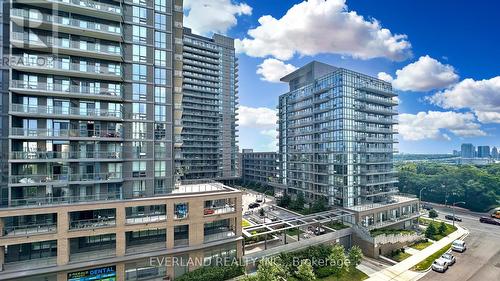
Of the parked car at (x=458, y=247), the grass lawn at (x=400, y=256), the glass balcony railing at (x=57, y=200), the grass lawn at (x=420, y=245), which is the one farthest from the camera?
the grass lawn at (x=420, y=245)

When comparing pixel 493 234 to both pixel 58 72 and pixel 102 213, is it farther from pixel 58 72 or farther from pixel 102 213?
pixel 58 72

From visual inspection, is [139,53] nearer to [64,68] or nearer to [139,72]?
[139,72]

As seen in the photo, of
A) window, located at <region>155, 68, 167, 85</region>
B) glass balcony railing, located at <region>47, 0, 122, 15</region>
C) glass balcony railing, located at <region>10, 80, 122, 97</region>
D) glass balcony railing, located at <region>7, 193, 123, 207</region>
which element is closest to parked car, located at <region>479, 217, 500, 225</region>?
window, located at <region>155, 68, 167, 85</region>

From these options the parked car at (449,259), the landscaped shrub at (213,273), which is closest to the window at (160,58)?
the landscaped shrub at (213,273)

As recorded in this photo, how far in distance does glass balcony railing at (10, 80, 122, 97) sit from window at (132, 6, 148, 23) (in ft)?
32.2

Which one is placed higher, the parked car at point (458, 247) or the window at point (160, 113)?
the window at point (160, 113)

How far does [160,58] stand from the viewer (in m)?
34.8

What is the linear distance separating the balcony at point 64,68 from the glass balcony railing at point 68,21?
14.1ft

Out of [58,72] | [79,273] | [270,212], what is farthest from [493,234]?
[58,72]

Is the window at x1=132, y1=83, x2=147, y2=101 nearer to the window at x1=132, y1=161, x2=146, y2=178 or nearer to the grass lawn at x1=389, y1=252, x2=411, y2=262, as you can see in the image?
the window at x1=132, y1=161, x2=146, y2=178

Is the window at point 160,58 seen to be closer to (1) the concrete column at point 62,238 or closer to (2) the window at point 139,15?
(2) the window at point 139,15

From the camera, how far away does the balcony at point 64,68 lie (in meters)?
28.0

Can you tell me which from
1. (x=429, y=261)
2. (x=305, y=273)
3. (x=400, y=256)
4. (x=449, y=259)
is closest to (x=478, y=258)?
(x=449, y=259)

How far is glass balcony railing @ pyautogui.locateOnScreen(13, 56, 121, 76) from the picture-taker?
28127 mm
